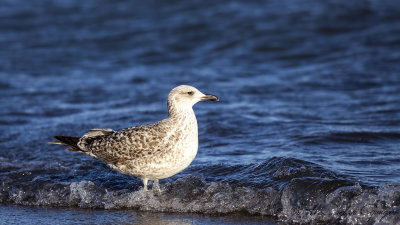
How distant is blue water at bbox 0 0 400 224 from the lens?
6.51m

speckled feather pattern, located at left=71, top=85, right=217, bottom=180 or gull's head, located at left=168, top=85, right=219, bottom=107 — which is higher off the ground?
gull's head, located at left=168, top=85, right=219, bottom=107

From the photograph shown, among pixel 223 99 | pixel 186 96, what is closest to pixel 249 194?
pixel 186 96

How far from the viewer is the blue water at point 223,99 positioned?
21.4 feet

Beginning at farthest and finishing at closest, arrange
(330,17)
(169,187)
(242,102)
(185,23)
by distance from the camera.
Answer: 1. (185,23)
2. (330,17)
3. (242,102)
4. (169,187)

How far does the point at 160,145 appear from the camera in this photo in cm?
633

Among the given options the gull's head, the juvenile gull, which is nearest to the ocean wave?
the juvenile gull

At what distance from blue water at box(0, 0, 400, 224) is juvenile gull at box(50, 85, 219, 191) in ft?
1.21

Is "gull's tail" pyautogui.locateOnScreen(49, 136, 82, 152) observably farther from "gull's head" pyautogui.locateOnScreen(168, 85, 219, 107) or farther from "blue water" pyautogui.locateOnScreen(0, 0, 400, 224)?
"gull's head" pyautogui.locateOnScreen(168, 85, 219, 107)

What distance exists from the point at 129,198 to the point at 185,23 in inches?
544

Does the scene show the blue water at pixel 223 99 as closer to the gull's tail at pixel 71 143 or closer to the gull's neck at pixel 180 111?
the gull's tail at pixel 71 143

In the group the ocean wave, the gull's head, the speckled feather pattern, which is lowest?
the ocean wave

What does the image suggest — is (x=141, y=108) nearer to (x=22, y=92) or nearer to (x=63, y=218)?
(x=22, y=92)

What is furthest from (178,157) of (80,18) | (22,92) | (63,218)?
(80,18)

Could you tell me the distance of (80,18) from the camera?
879 inches
